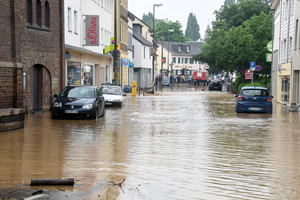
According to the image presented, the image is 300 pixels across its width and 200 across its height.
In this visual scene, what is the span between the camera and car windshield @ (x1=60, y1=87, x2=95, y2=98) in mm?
19500

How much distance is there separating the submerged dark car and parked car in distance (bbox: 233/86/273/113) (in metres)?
7.71

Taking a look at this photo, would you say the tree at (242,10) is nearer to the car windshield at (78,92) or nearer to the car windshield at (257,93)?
the car windshield at (257,93)

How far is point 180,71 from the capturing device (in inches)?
4983

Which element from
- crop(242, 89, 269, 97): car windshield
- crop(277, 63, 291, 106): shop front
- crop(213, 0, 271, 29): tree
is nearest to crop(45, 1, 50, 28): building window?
crop(242, 89, 269, 97): car windshield

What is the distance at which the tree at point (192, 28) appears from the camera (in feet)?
573

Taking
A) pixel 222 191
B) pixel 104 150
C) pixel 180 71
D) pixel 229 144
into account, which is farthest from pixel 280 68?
pixel 180 71

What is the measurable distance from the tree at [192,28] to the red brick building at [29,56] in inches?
6054

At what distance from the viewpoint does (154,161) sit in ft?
30.1

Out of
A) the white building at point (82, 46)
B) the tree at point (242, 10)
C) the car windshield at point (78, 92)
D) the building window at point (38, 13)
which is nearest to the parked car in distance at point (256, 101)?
the car windshield at point (78, 92)

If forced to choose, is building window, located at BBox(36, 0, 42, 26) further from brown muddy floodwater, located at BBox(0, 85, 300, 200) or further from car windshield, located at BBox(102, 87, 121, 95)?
brown muddy floodwater, located at BBox(0, 85, 300, 200)

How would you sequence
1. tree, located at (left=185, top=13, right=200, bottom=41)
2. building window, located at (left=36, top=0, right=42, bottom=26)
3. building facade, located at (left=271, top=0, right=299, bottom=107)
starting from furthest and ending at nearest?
tree, located at (left=185, top=13, right=200, bottom=41)
building facade, located at (left=271, top=0, right=299, bottom=107)
building window, located at (left=36, top=0, right=42, bottom=26)

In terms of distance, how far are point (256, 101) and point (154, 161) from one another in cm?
1476

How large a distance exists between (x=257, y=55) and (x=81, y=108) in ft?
115

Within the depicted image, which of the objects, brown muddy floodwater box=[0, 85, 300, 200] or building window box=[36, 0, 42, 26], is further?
building window box=[36, 0, 42, 26]
